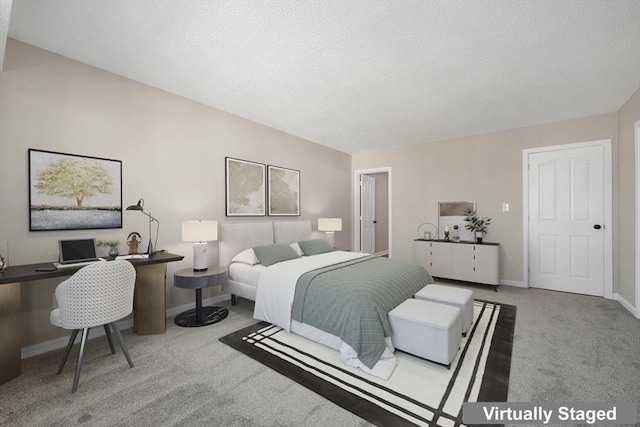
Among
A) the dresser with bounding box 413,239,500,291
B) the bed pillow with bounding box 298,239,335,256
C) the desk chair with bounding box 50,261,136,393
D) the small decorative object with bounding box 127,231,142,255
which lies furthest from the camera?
the dresser with bounding box 413,239,500,291

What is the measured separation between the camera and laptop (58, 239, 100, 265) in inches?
92.8

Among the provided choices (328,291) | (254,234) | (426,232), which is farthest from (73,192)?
(426,232)

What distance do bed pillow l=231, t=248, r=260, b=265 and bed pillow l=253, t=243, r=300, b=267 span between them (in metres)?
0.06

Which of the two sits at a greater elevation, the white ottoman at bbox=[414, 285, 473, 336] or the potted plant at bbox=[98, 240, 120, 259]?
the potted plant at bbox=[98, 240, 120, 259]

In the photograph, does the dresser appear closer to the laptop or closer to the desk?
the desk

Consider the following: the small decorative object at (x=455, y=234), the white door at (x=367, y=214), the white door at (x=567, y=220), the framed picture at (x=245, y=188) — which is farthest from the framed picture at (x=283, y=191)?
the white door at (x=567, y=220)

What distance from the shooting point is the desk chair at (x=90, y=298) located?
1862 millimetres

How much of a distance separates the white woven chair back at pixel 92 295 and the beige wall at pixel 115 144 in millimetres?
856

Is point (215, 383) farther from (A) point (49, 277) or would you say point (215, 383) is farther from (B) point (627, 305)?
(B) point (627, 305)

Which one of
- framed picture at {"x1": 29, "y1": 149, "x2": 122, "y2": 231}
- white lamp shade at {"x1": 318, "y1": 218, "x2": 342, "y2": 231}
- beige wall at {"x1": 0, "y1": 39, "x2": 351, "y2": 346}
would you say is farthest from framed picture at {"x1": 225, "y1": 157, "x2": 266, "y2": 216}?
framed picture at {"x1": 29, "y1": 149, "x2": 122, "y2": 231}

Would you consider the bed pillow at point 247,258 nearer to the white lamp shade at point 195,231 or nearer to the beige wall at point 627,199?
the white lamp shade at point 195,231

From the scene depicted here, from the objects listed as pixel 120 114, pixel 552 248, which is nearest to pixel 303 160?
pixel 120 114

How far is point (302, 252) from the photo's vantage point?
418cm

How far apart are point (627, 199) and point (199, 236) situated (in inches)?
206
